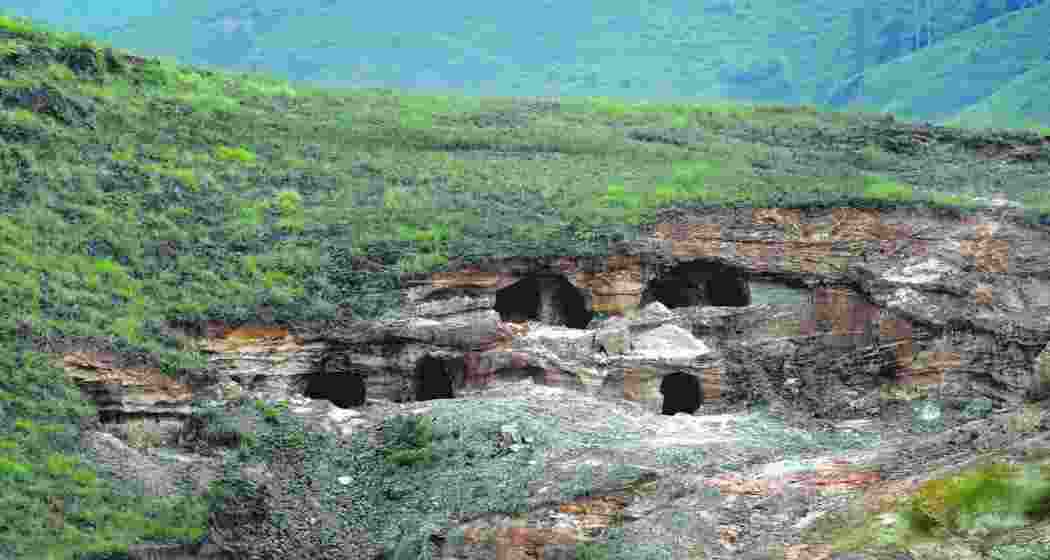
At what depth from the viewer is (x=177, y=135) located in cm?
4312

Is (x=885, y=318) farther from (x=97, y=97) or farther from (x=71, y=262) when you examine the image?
(x=97, y=97)

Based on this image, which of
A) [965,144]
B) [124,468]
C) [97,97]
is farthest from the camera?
[965,144]

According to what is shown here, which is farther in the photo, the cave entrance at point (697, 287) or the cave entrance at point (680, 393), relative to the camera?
the cave entrance at point (697, 287)

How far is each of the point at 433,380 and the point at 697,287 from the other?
26.7 ft

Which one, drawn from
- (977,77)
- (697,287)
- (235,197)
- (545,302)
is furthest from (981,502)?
(977,77)

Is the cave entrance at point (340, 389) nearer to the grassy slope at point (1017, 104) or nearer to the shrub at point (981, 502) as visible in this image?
the shrub at point (981, 502)

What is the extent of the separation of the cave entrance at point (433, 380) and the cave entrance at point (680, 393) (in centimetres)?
533

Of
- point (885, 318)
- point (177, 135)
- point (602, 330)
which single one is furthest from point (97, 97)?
point (885, 318)

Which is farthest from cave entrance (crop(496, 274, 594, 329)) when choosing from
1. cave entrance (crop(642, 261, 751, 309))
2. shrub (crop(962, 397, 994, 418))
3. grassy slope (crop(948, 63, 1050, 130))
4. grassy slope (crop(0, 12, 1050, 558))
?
grassy slope (crop(948, 63, 1050, 130))

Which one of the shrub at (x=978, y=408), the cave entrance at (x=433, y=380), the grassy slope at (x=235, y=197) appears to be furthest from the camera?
the cave entrance at (x=433, y=380)

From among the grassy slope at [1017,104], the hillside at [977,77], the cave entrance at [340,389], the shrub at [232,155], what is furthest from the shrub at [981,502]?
the hillside at [977,77]

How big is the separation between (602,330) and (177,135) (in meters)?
15.6

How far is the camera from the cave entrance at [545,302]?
37.8 m

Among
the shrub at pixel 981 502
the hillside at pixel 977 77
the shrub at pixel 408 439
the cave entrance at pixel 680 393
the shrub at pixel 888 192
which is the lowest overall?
the cave entrance at pixel 680 393
